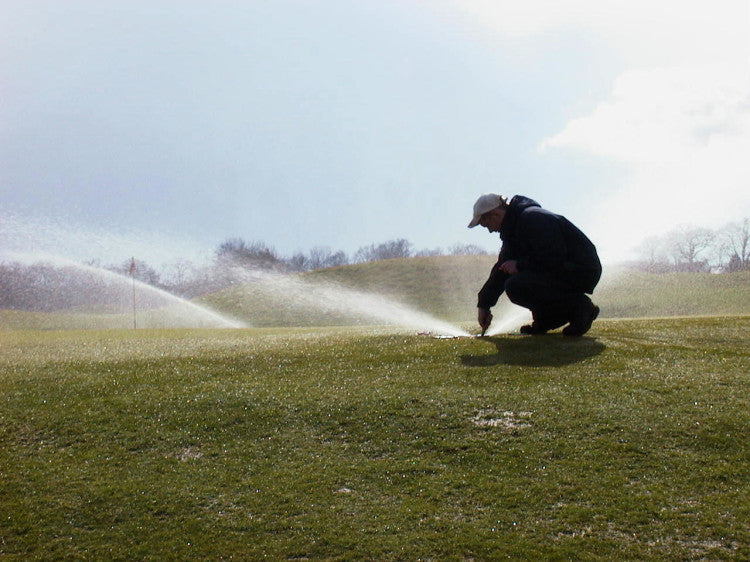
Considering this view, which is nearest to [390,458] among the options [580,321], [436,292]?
[580,321]

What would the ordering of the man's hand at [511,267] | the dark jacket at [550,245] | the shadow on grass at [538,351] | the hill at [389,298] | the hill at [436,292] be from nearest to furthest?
the shadow on grass at [538,351], the dark jacket at [550,245], the man's hand at [511,267], the hill at [436,292], the hill at [389,298]

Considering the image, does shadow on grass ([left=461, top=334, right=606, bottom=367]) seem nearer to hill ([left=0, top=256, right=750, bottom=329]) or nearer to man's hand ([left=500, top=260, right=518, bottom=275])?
man's hand ([left=500, top=260, right=518, bottom=275])

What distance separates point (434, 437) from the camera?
177 inches

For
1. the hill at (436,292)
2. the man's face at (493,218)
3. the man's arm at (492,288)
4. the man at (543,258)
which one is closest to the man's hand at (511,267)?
the man at (543,258)

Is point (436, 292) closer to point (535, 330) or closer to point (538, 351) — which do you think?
point (535, 330)

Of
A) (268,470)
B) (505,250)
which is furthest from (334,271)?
(268,470)

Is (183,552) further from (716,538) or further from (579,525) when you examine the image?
(716,538)

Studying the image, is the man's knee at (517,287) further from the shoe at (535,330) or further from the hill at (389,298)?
the hill at (389,298)

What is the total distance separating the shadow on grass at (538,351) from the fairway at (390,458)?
0.15ft

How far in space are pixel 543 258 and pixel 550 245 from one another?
17 centimetres

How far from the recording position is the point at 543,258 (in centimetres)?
699

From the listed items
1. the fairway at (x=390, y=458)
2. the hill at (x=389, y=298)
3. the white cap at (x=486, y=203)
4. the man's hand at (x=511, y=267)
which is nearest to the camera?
the fairway at (x=390, y=458)

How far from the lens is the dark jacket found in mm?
6918

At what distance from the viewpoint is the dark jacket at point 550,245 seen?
6.92 metres
